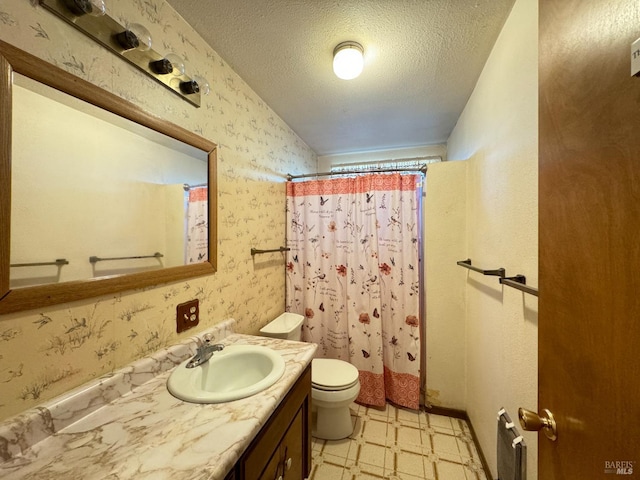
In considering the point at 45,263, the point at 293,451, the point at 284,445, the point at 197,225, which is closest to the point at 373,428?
the point at 293,451

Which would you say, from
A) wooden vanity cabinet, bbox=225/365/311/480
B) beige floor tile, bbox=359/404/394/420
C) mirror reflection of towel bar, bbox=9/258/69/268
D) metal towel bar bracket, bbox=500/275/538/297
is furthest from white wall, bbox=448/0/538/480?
mirror reflection of towel bar, bbox=9/258/69/268

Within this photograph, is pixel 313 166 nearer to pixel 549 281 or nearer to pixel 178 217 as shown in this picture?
pixel 178 217

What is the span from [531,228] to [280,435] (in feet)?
3.99

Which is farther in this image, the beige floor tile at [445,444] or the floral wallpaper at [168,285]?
the beige floor tile at [445,444]

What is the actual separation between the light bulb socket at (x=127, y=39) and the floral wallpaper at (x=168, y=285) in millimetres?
58

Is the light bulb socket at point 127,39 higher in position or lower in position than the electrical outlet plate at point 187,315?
higher

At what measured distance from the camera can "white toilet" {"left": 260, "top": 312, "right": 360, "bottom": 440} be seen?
1.48 metres

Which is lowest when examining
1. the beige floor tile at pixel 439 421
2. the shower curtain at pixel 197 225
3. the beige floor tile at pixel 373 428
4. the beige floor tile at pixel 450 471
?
the beige floor tile at pixel 373 428

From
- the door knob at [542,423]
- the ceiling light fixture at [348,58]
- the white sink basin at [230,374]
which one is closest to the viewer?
the door knob at [542,423]

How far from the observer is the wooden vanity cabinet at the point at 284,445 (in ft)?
2.28

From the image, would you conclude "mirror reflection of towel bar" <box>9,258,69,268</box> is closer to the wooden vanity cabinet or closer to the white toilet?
the wooden vanity cabinet

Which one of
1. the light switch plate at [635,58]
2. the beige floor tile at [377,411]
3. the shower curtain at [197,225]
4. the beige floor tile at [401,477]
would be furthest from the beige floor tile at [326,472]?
the light switch plate at [635,58]

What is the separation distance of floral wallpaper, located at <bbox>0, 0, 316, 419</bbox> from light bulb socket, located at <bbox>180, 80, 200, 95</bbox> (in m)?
0.05

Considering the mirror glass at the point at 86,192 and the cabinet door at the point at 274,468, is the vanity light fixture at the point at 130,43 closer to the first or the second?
the mirror glass at the point at 86,192
